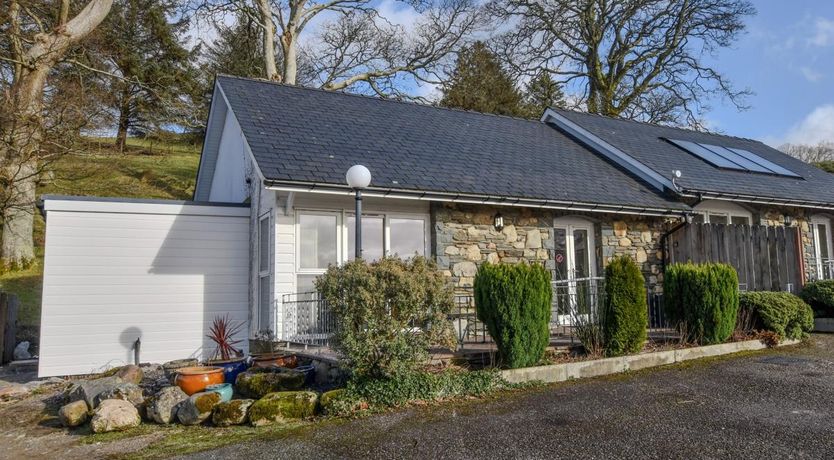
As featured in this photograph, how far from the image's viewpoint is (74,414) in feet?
20.9

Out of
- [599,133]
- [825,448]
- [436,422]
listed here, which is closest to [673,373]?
[825,448]

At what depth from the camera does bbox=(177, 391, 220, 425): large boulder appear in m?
6.12

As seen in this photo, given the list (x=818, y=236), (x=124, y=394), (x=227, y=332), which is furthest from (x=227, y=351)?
(x=818, y=236)

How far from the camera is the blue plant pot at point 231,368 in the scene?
7.58 metres

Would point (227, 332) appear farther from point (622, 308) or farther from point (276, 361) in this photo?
point (622, 308)

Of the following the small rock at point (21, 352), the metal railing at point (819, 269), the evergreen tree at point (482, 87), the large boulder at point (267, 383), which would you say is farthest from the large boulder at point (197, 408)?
the evergreen tree at point (482, 87)

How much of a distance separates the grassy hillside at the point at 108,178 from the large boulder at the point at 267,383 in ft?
27.4

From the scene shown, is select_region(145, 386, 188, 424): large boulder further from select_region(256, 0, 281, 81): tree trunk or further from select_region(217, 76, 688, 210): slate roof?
select_region(256, 0, 281, 81): tree trunk

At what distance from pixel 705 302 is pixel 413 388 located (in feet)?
16.0

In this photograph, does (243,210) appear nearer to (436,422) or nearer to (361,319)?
(361,319)

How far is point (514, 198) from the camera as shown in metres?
9.92

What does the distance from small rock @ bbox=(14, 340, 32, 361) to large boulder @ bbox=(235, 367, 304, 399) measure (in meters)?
7.22

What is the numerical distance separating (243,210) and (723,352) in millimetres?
8149

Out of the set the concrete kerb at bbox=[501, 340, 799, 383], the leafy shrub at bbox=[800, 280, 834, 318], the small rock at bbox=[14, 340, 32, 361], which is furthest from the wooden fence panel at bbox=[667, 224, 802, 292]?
the small rock at bbox=[14, 340, 32, 361]
